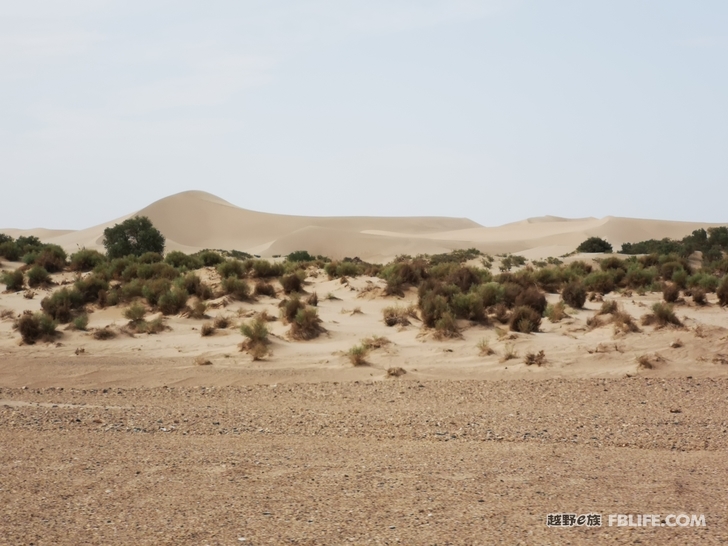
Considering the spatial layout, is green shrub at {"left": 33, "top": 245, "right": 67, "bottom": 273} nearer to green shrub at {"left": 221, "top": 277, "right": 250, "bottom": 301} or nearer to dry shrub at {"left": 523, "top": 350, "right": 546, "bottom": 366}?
green shrub at {"left": 221, "top": 277, "right": 250, "bottom": 301}

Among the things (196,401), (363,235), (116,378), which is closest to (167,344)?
(116,378)

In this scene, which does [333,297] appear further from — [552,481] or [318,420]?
[552,481]

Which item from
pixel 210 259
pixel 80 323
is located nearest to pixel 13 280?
pixel 80 323

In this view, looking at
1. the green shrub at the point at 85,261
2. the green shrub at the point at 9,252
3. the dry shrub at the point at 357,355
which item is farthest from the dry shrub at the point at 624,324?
the green shrub at the point at 9,252

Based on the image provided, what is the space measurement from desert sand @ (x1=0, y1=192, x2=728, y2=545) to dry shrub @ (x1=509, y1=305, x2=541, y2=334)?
15.0 inches

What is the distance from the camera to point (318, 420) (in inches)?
448

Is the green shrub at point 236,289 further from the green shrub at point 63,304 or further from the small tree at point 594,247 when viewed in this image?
the small tree at point 594,247

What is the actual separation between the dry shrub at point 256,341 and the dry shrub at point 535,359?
17.3 feet

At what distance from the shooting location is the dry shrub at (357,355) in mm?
16188

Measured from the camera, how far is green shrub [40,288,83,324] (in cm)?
2119

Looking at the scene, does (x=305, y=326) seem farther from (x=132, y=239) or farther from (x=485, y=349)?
Result: (x=132, y=239)

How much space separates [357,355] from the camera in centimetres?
1633

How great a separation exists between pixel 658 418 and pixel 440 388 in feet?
12.4

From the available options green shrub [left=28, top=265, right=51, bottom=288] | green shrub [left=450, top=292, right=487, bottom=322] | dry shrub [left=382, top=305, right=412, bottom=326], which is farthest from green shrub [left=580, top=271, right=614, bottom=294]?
green shrub [left=28, top=265, right=51, bottom=288]
